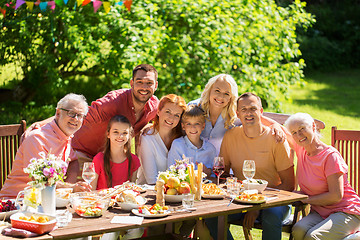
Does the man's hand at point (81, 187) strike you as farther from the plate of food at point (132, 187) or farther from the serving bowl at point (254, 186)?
the serving bowl at point (254, 186)

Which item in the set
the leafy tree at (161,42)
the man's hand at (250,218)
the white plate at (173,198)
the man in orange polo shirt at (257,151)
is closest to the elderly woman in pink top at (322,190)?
the man in orange polo shirt at (257,151)

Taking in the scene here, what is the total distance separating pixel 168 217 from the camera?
334 centimetres

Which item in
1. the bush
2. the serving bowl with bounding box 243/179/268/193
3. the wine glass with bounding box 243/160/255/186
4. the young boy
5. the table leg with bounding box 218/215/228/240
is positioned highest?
the bush

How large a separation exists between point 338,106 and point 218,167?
8.09m

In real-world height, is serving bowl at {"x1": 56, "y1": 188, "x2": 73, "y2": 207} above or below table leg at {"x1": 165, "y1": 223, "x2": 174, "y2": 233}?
above

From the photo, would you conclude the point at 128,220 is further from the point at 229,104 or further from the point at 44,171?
the point at 229,104

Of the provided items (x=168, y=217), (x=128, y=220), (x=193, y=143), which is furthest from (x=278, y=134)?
(x=128, y=220)

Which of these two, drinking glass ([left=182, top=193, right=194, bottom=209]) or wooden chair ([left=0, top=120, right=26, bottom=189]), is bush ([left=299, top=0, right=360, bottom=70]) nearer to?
wooden chair ([left=0, top=120, right=26, bottom=189])

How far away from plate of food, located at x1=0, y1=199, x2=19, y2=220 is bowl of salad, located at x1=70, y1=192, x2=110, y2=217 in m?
0.37

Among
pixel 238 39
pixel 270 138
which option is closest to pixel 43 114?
pixel 238 39

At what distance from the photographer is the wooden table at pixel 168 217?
119 inches

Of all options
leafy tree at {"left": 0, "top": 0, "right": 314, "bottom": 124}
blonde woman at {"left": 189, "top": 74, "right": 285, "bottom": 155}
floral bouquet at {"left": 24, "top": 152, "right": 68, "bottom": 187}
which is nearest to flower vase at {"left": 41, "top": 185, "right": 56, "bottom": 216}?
floral bouquet at {"left": 24, "top": 152, "right": 68, "bottom": 187}

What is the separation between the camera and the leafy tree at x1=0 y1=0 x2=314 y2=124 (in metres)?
7.88

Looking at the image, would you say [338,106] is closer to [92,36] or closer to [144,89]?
[92,36]
